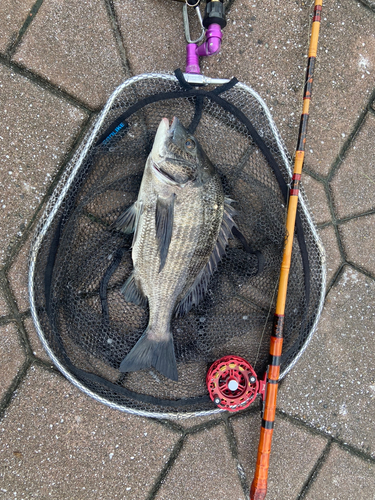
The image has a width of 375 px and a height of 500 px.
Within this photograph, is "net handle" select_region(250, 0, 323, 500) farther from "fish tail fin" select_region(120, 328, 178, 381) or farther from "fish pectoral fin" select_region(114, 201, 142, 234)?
"fish pectoral fin" select_region(114, 201, 142, 234)

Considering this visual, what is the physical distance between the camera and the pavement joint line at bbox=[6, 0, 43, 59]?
2.57 meters

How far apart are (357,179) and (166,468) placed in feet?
9.52

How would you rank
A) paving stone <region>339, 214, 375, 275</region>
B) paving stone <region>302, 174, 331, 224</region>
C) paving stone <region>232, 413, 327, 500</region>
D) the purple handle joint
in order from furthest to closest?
paving stone <region>339, 214, 375, 275</region> → paving stone <region>302, 174, 331, 224</region> → paving stone <region>232, 413, 327, 500</region> → the purple handle joint

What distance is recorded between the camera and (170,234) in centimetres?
232

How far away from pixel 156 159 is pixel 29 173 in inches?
39.3

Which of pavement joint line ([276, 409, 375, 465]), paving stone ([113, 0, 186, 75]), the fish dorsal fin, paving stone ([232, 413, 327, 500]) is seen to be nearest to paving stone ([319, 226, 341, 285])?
the fish dorsal fin

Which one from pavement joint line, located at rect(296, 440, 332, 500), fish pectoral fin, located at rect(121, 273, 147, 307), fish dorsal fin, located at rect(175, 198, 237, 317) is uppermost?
fish dorsal fin, located at rect(175, 198, 237, 317)

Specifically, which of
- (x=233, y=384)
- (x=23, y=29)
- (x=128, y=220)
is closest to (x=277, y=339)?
(x=233, y=384)

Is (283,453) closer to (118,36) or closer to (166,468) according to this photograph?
(166,468)

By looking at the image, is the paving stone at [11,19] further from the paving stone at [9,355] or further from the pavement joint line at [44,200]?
the paving stone at [9,355]

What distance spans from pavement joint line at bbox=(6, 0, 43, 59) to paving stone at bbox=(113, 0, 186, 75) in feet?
1.89

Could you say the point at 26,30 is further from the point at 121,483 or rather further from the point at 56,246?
the point at 121,483

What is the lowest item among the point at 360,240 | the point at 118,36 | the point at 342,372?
the point at 342,372

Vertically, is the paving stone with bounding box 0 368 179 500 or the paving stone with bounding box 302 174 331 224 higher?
the paving stone with bounding box 302 174 331 224
